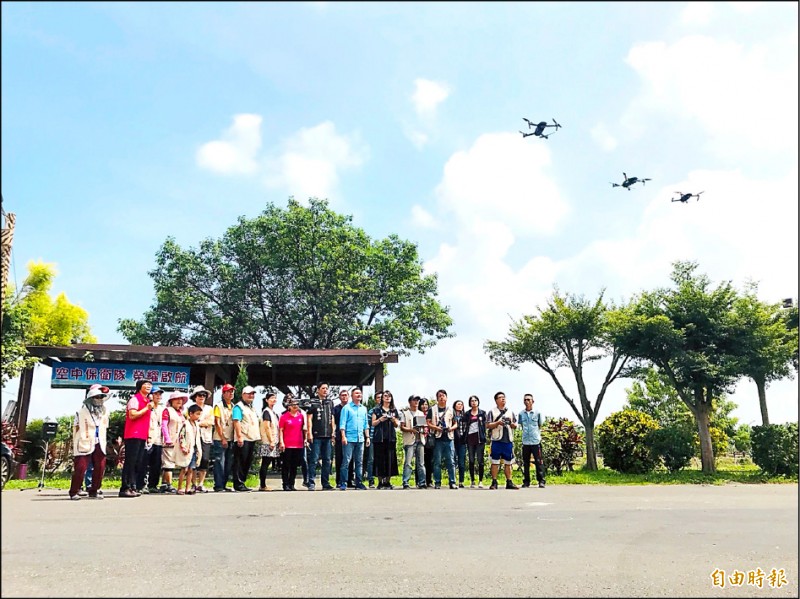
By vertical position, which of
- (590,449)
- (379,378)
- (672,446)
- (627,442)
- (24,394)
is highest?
(379,378)

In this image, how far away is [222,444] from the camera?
1112cm

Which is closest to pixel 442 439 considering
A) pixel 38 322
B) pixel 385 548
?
pixel 385 548

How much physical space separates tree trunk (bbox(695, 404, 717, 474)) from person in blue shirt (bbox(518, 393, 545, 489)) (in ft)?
27.3

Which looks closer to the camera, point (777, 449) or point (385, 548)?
point (385, 548)

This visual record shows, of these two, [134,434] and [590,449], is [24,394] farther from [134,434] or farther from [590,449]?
[590,449]

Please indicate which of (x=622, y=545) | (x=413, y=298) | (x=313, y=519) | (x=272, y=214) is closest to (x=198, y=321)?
(x=272, y=214)

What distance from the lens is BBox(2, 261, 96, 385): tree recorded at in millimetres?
14281

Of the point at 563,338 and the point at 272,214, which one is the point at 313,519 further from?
the point at 272,214

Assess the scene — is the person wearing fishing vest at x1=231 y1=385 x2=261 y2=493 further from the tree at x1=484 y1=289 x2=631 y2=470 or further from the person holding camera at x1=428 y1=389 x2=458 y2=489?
the tree at x1=484 y1=289 x2=631 y2=470

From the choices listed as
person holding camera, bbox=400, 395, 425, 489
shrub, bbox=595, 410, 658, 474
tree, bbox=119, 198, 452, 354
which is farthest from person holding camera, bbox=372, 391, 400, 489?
tree, bbox=119, 198, 452, 354

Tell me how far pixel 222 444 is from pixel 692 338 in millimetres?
14038

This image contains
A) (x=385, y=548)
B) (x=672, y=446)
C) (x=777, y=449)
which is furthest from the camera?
(x=672, y=446)

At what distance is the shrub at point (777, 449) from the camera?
1686 centimetres

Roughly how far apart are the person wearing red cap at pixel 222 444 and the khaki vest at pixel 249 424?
244 millimetres
